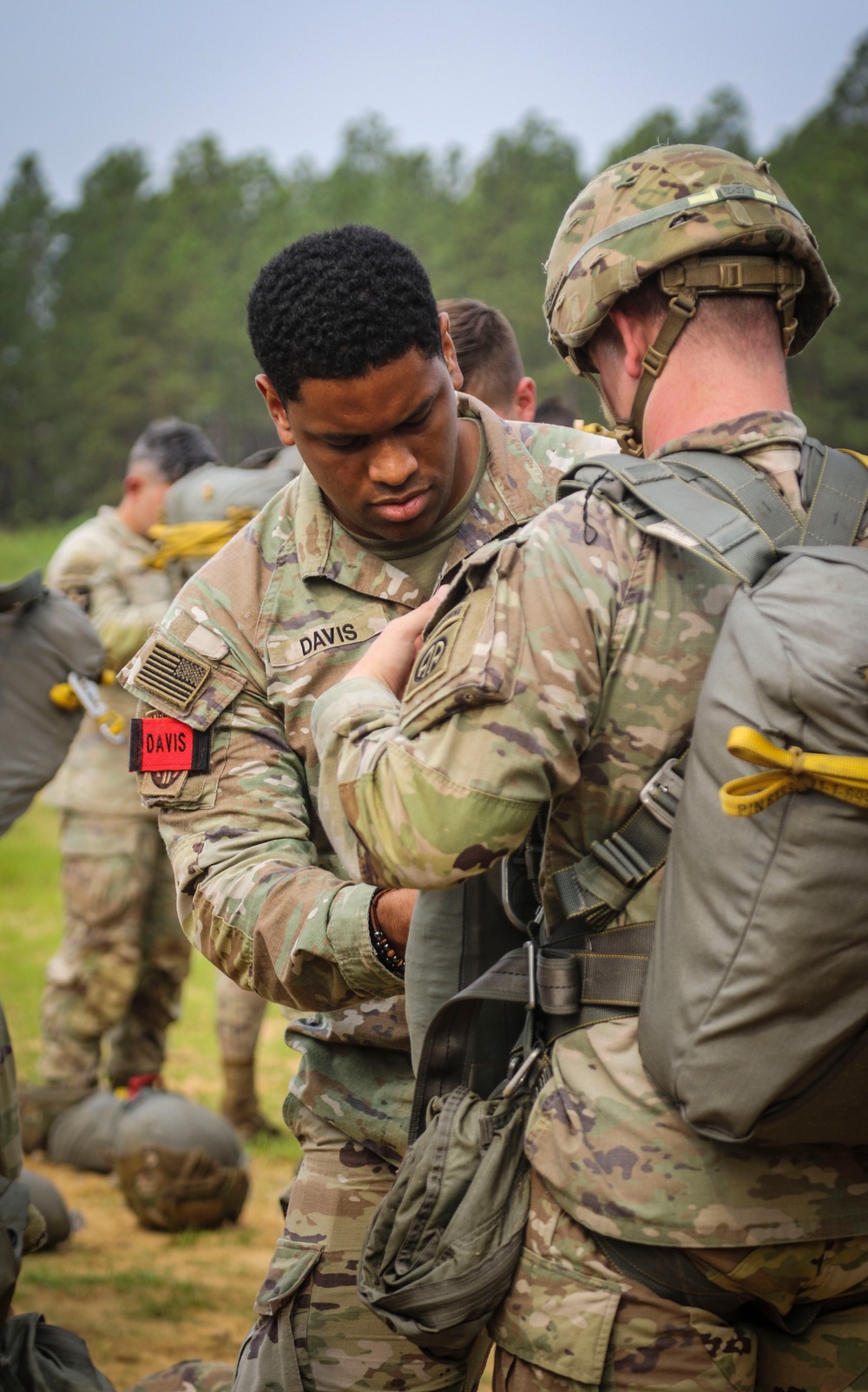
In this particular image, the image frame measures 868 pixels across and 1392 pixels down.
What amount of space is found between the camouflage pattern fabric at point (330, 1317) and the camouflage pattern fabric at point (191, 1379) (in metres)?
1.02

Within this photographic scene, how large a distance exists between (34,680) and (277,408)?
1844mm

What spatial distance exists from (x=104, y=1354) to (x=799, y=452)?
4.14 meters

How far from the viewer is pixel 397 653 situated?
2.09m

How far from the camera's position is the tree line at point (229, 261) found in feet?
70.2

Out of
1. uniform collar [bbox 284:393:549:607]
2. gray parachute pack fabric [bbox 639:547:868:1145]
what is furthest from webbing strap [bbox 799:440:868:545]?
uniform collar [bbox 284:393:549:607]

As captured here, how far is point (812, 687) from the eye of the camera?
62.1 inches

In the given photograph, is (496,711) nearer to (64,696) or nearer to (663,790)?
(663,790)

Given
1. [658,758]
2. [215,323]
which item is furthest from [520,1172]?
[215,323]

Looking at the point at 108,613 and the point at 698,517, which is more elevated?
the point at 698,517

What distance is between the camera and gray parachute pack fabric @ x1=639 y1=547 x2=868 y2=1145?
1593 mm

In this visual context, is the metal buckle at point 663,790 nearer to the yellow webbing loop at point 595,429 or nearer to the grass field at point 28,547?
the yellow webbing loop at point 595,429

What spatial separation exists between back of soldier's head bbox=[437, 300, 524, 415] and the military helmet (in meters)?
2.30

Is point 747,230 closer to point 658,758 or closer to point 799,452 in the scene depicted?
point 799,452

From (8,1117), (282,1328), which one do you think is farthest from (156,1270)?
(282,1328)
